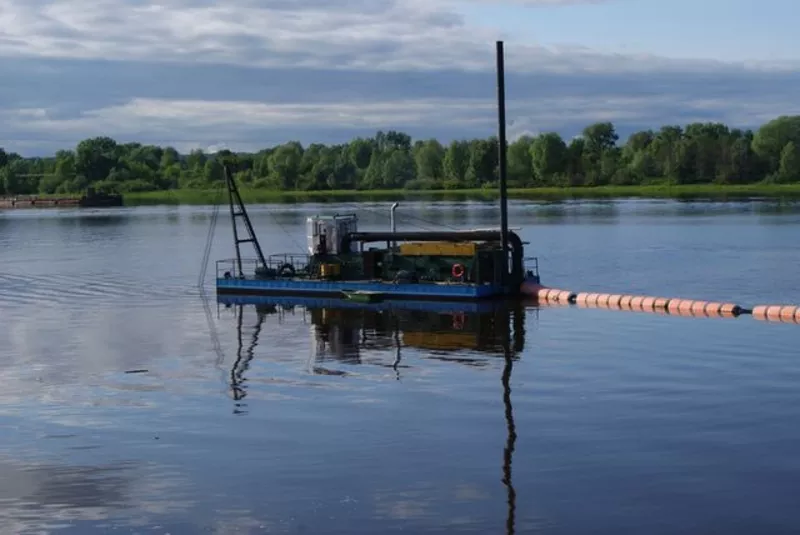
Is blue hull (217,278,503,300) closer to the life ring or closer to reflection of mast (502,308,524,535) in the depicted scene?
the life ring

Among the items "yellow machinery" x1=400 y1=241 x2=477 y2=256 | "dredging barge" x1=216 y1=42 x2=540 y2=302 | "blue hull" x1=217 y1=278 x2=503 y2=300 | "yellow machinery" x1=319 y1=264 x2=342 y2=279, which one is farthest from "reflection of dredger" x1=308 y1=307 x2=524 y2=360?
"yellow machinery" x1=319 y1=264 x2=342 y2=279

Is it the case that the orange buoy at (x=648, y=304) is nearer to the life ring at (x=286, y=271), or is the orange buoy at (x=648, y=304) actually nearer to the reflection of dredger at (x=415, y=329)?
the reflection of dredger at (x=415, y=329)

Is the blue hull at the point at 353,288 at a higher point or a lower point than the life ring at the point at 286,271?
lower

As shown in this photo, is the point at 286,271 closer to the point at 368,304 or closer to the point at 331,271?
the point at 331,271

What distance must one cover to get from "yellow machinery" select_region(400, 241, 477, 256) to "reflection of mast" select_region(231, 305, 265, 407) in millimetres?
8209

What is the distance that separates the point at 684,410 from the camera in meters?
30.8

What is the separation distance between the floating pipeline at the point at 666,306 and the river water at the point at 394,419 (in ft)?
4.42

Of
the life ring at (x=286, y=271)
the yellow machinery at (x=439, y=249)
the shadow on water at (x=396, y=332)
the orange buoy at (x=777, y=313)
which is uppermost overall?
the yellow machinery at (x=439, y=249)

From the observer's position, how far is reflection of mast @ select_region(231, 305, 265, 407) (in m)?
35.8

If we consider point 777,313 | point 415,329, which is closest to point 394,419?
point 415,329

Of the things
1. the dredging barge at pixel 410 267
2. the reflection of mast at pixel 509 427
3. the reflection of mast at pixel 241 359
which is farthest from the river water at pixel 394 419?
the dredging barge at pixel 410 267

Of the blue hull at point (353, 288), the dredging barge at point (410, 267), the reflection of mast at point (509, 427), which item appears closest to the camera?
the reflection of mast at point (509, 427)

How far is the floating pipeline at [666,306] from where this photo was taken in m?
48.6

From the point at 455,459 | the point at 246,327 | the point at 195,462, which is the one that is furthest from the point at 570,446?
the point at 246,327
